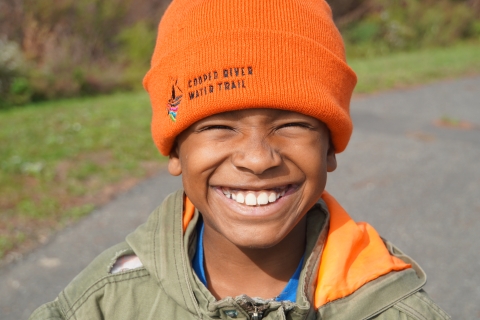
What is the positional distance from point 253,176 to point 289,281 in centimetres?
50

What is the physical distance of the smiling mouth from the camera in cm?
191

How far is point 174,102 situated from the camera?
1.99 metres

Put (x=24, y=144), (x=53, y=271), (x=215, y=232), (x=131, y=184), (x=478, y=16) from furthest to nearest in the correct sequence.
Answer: (x=478, y=16) < (x=24, y=144) < (x=131, y=184) < (x=53, y=271) < (x=215, y=232)

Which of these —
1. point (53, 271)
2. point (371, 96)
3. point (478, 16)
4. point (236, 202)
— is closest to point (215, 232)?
point (236, 202)

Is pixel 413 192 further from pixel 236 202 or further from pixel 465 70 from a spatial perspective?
pixel 465 70

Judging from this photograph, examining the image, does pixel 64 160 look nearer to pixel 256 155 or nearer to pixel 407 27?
pixel 256 155

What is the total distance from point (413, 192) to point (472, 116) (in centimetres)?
411

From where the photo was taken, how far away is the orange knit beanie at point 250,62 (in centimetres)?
186

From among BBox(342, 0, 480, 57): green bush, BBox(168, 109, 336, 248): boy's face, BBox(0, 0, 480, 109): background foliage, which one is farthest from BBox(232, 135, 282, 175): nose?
BBox(342, 0, 480, 57): green bush

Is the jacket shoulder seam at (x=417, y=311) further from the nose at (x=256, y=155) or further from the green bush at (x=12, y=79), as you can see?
the green bush at (x=12, y=79)

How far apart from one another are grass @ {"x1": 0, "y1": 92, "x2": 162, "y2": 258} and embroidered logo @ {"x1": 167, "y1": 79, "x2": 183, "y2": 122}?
2819mm

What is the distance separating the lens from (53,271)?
4090 millimetres

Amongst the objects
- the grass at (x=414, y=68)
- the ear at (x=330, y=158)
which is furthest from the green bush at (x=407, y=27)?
the ear at (x=330, y=158)

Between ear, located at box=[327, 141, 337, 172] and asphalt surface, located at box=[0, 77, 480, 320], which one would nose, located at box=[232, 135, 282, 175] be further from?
asphalt surface, located at box=[0, 77, 480, 320]
